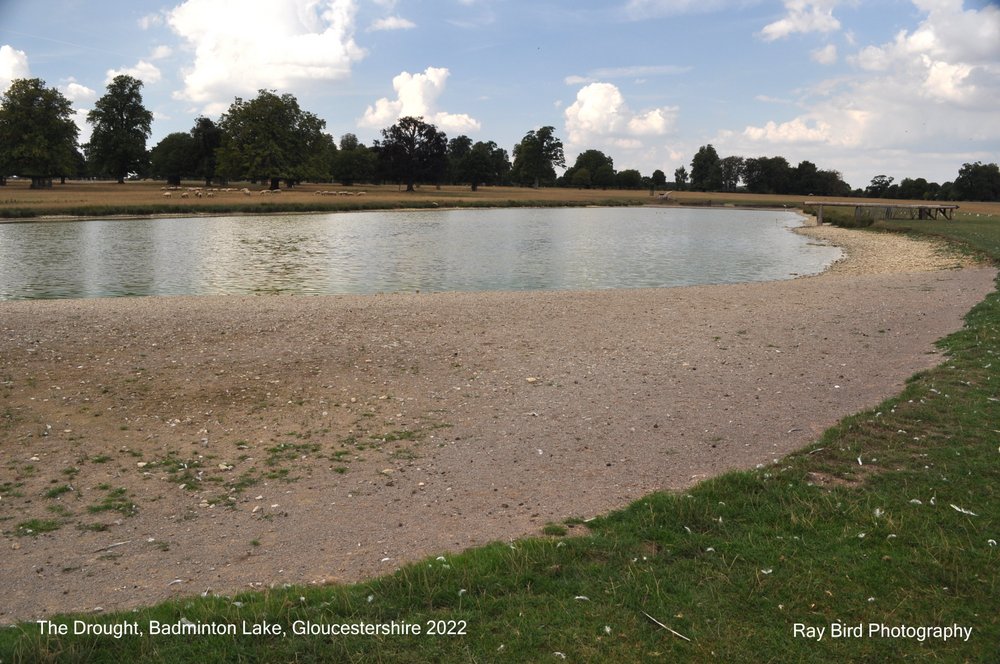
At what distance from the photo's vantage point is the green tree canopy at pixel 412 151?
115000 mm

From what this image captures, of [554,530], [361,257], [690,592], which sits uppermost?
[361,257]

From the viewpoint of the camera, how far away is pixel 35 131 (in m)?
82.5

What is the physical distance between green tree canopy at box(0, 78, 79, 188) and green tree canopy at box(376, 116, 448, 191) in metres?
44.3

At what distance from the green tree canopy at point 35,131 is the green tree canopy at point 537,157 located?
8384 cm

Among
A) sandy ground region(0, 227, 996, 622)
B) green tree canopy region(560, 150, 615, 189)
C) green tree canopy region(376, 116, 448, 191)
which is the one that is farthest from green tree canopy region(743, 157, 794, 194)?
sandy ground region(0, 227, 996, 622)

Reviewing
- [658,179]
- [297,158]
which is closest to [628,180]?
[658,179]

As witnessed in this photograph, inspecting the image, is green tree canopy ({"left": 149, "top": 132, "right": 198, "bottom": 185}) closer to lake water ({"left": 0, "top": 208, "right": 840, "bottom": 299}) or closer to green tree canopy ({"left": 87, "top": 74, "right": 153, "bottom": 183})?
green tree canopy ({"left": 87, "top": 74, "right": 153, "bottom": 183})

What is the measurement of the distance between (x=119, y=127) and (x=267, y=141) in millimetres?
25397

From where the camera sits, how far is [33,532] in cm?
566

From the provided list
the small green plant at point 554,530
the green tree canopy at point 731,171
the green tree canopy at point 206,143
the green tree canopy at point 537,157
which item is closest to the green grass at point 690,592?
the small green plant at point 554,530

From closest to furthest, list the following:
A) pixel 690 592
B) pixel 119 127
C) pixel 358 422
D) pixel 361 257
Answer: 1. pixel 690 592
2. pixel 358 422
3. pixel 361 257
4. pixel 119 127

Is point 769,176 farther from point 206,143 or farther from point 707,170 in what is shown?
point 206,143

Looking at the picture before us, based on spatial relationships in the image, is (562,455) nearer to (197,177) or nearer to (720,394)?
(720,394)

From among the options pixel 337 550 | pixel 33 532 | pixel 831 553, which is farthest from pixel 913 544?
pixel 33 532
